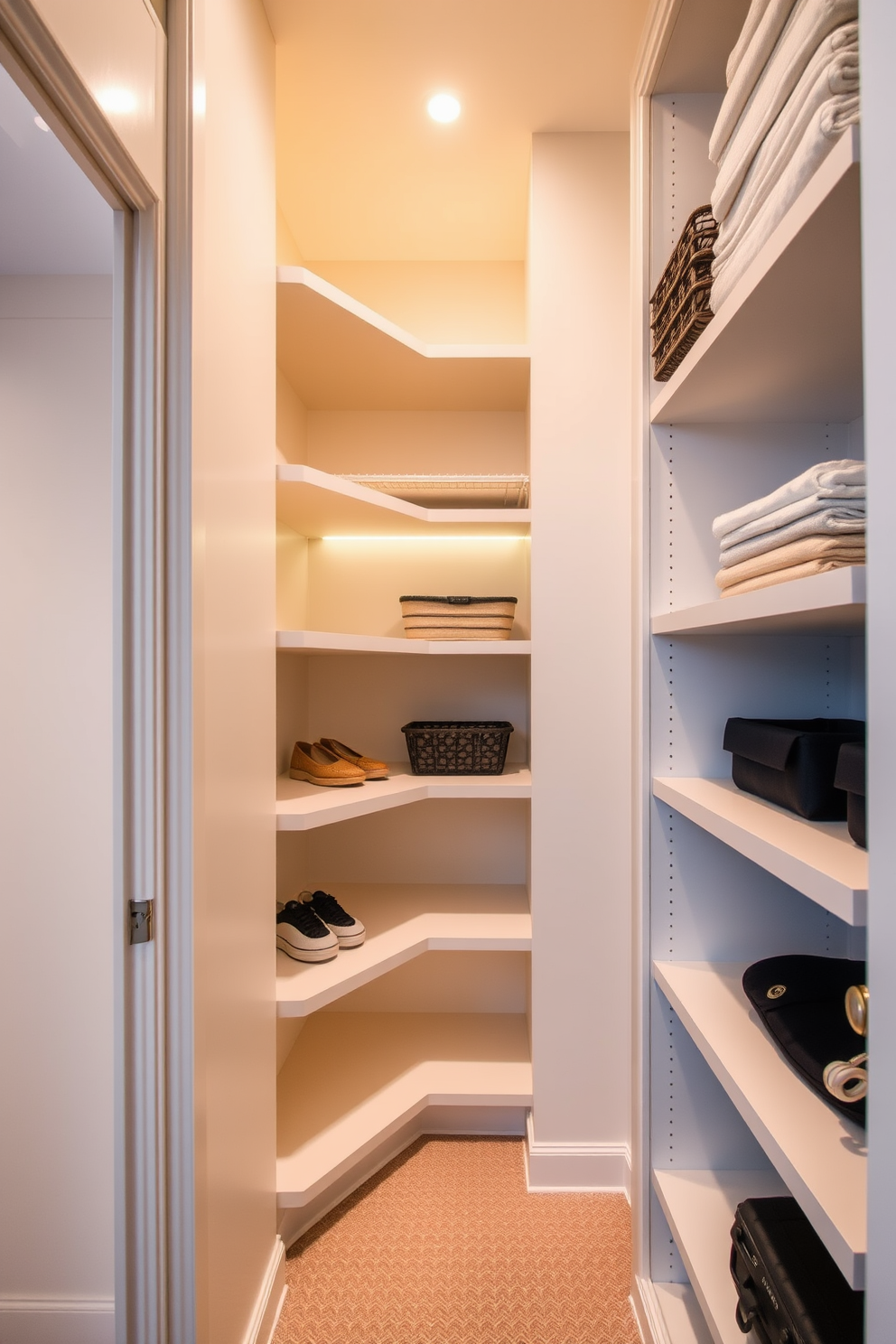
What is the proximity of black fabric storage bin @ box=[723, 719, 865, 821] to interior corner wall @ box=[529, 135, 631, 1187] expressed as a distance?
0.64 meters

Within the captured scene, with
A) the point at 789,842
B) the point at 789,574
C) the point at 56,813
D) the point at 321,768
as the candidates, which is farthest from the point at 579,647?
the point at 56,813

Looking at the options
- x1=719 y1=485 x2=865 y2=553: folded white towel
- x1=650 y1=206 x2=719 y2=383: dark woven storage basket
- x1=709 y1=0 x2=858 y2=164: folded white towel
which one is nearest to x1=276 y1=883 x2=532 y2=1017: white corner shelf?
x1=719 y1=485 x2=865 y2=553: folded white towel

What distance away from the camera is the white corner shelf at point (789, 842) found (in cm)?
64

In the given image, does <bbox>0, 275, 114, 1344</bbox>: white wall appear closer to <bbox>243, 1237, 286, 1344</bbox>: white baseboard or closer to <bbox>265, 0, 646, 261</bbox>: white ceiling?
<bbox>243, 1237, 286, 1344</bbox>: white baseboard

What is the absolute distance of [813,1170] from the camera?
73 cm

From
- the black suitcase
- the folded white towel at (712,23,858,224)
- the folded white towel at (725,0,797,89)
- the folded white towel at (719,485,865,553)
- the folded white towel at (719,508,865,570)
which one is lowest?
the black suitcase

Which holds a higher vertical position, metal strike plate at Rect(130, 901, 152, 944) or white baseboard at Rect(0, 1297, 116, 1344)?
metal strike plate at Rect(130, 901, 152, 944)

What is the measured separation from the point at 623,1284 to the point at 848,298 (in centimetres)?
183

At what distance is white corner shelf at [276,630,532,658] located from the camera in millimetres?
1552

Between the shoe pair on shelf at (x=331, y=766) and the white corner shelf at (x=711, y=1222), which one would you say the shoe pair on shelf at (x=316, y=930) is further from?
the white corner shelf at (x=711, y=1222)

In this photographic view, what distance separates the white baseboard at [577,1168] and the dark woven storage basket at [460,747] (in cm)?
96

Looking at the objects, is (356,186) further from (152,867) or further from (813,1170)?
(813,1170)

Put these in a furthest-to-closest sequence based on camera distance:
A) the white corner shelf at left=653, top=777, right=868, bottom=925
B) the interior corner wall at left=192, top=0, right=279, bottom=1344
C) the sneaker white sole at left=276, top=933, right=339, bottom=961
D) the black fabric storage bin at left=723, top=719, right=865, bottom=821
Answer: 1. the sneaker white sole at left=276, top=933, right=339, bottom=961
2. the interior corner wall at left=192, top=0, right=279, bottom=1344
3. the black fabric storage bin at left=723, top=719, right=865, bottom=821
4. the white corner shelf at left=653, top=777, right=868, bottom=925

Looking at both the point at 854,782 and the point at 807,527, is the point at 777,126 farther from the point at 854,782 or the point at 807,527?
the point at 854,782
